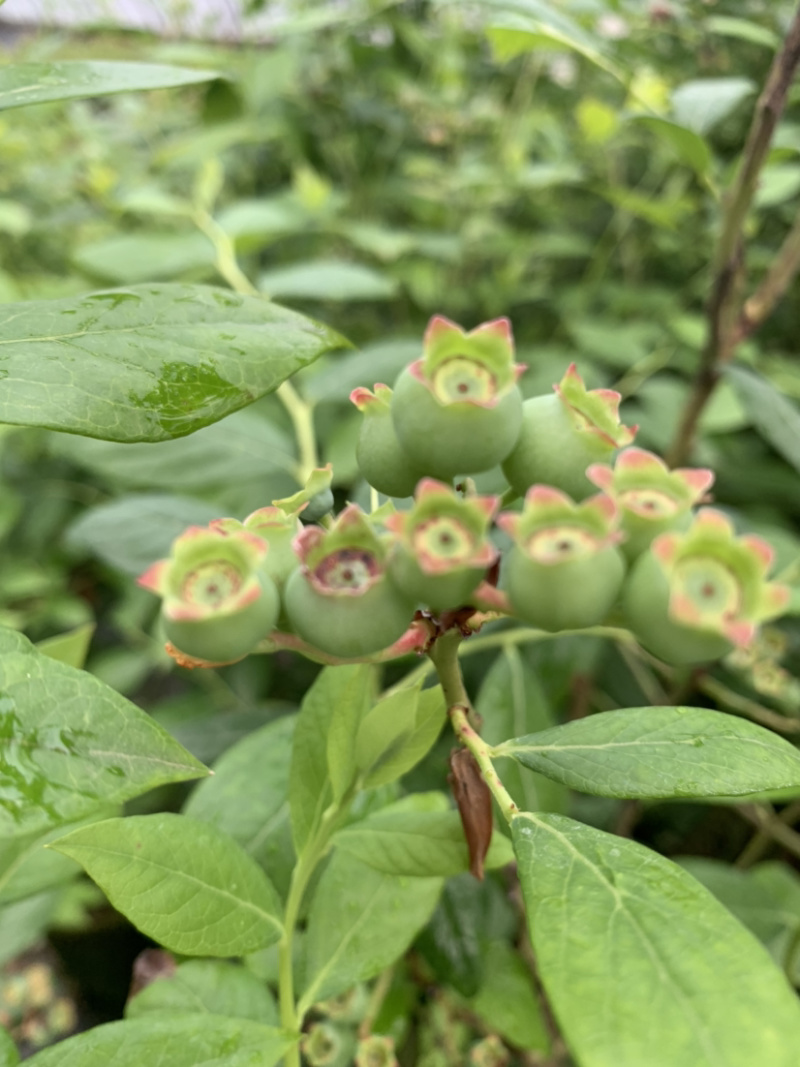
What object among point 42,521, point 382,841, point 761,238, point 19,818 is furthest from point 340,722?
point 761,238

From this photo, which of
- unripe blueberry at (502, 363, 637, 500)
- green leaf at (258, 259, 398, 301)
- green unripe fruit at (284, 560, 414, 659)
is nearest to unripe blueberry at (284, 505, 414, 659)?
green unripe fruit at (284, 560, 414, 659)

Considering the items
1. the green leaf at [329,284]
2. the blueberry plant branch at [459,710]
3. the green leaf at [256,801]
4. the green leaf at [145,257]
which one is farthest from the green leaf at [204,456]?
the blueberry plant branch at [459,710]

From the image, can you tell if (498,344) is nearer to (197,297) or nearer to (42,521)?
(197,297)

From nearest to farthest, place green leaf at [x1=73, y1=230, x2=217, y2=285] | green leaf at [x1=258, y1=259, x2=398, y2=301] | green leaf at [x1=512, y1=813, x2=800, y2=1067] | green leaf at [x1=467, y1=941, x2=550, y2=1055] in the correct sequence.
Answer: green leaf at [x1=512, y1=813, x2=800, y2=1067], green leaf at [x1=467, y1=941, x2=550, y2=1055], green leaf at [x1=258, y1=259, x2=398, y2=301], green leaf at [x1=73, y1=230, x2=217, y2=285]

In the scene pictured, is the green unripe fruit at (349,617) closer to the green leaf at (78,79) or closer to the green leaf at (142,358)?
the green leaf at (142,358)

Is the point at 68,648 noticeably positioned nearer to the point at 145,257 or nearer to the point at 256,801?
the point at 256,801

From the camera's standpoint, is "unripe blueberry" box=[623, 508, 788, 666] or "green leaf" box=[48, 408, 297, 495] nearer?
"unripe blueberry" box=[623, 508, 788, 666]

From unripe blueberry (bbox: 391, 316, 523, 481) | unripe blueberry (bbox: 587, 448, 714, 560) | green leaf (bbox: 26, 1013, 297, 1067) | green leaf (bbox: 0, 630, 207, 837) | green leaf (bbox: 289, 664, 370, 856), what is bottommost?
green leaf (bbox: 26, 1013, 297, 1067)

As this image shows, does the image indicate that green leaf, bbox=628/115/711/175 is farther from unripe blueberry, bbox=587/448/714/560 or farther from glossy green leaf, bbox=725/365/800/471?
Result: unripe blueberry, bbox=587/448/714/560
